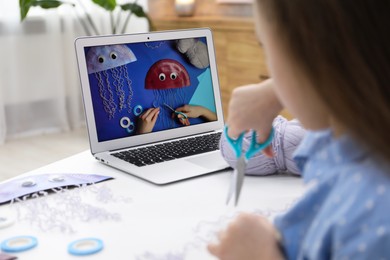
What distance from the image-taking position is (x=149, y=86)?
4.38 feet

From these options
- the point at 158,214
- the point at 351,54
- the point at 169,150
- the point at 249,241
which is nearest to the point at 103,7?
the point at 169,150

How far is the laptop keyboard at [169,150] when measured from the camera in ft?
4.01

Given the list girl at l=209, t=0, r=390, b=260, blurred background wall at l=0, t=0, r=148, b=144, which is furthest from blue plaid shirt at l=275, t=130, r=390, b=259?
blurred background wall at l=0, t=0, r=148, b=144

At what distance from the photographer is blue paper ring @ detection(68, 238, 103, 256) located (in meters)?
0.80

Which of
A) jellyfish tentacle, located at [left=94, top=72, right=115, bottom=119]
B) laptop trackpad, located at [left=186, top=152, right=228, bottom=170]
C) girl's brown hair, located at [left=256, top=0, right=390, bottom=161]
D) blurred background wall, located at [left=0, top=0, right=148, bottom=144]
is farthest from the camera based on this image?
blurred background wall, located at [left=0, top=0, right=148, bottom=144]

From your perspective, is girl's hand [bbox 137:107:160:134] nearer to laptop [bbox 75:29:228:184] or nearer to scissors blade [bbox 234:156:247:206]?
laptop [bbox 75:29:228:184]

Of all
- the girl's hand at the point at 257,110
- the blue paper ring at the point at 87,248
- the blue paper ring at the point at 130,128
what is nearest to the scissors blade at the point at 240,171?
the girl's hand at the point at 257,110

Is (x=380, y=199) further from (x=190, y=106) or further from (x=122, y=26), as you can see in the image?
(x=122, y=26)

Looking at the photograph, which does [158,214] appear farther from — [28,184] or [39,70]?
[39,70]

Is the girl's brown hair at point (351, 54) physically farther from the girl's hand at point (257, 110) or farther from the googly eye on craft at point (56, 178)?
the googly eye on craft at point (56, 178)

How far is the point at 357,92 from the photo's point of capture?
0.48 meters

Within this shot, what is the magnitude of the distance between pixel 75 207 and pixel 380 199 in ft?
1.93

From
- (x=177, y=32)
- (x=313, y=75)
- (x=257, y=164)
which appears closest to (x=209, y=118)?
(x=177, y=32)

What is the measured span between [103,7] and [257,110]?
2678 mm
